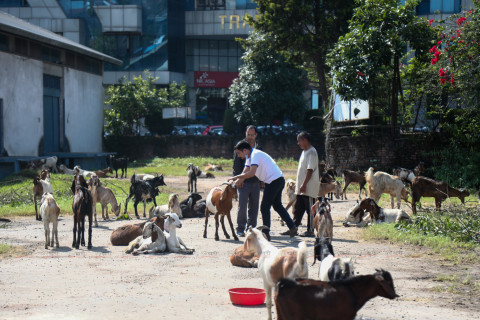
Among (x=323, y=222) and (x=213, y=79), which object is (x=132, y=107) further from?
(x=323, y=222)

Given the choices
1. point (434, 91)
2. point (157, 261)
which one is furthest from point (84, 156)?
point (157, 261)

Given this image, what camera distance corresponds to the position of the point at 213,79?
63.8m

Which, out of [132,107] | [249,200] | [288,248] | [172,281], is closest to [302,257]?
[288,248]

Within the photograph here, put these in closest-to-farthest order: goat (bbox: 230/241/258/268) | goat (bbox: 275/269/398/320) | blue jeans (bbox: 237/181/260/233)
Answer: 1. goat (bbox: 275/269/398/320)
2. goat (bbox: 230/241/258/268)
3. blue jeans (bbox: 237/181/260/233)

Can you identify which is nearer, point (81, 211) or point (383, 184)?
point (81, 211)

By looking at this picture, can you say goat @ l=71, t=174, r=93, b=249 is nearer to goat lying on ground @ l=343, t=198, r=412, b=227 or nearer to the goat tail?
goat lying on ground @ l=343, t=198, r=412, b=227

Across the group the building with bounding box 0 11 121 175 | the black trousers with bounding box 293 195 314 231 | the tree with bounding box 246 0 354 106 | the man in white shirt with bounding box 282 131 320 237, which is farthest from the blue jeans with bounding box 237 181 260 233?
the tree with bounding box 246 0 354 106

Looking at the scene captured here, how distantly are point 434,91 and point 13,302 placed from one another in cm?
1722

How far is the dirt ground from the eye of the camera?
705 cm

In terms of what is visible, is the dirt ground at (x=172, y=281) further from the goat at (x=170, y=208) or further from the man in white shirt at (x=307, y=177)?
the goat at (x=170, y=208)

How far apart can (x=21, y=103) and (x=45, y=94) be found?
309cm

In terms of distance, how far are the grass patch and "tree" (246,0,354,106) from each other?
1789 cm

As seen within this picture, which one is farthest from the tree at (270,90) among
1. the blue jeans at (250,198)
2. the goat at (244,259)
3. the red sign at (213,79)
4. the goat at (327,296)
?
the goat at (327,296)

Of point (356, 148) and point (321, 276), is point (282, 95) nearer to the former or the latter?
point (356, 148)
